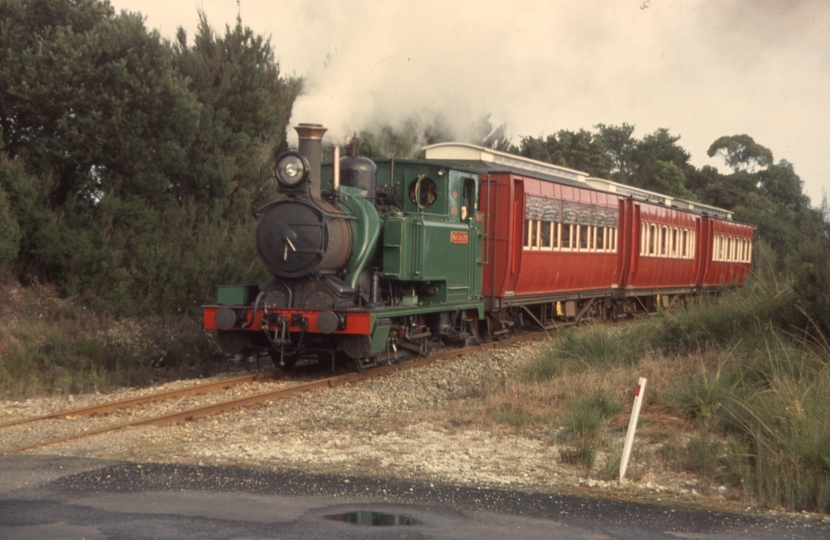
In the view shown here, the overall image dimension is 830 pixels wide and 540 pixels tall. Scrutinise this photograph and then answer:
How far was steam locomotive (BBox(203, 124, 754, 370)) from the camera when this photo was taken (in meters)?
11.2

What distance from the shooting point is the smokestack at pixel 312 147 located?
11047mm

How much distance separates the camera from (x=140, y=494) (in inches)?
230

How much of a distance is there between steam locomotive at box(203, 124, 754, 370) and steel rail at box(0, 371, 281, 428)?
692 millimetres

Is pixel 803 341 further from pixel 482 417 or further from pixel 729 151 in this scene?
pixel 729 151

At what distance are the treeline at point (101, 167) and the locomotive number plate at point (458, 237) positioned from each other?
20.8 ft

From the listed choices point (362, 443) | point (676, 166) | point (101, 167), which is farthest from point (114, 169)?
point (676, 166)

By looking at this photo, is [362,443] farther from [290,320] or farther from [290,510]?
[290,320]

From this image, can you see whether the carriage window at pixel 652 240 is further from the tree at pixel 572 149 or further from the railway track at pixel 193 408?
the tree at pixel 572 149

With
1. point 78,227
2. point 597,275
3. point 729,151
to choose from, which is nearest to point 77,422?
point 78,227

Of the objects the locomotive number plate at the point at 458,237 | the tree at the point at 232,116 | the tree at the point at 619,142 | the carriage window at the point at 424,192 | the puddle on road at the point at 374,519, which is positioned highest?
the tree at the point at 619,142

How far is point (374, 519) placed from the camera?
545 cm

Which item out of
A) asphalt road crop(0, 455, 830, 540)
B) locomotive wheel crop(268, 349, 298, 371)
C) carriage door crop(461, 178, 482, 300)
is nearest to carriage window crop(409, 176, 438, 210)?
carriage door crop(461, 178, 482, 300)

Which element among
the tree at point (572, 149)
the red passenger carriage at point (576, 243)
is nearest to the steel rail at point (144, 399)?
the red passenger carriage at point (576, 243)

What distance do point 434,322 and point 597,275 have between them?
6787 mm
